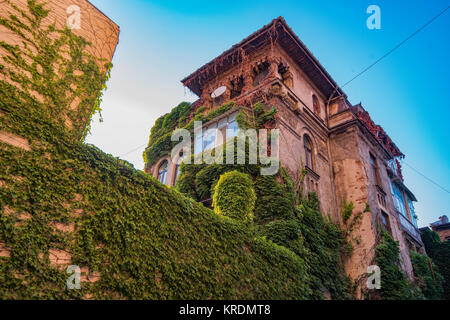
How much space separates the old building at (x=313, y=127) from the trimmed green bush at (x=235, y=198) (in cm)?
288

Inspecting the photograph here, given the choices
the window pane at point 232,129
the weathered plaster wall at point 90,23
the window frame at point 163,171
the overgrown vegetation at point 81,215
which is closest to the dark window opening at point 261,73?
the window pane at point 232,129

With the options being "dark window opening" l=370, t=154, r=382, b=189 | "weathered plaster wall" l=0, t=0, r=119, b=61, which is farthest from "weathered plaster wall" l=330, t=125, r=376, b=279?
"weathered plaster wall" l=0, t=0, r=119, b=61

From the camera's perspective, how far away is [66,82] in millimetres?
7109

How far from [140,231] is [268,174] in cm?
716

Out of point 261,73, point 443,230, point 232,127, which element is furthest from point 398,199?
point 443,230

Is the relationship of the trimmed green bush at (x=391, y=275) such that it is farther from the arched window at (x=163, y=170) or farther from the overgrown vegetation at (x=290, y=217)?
the arched window at (x=163, y=170)

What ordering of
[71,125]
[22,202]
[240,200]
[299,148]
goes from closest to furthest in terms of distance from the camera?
[22,202] → [71,125] → [240,200] → [299,148]

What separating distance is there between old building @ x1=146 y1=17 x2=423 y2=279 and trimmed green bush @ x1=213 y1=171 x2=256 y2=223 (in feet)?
9.45

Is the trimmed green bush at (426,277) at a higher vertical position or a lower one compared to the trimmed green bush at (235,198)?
lower

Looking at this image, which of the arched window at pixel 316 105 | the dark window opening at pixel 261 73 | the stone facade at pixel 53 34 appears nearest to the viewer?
the stone facade at pixel 53 34

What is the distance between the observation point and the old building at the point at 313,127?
14.5 metres

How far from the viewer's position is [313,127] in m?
16.5
